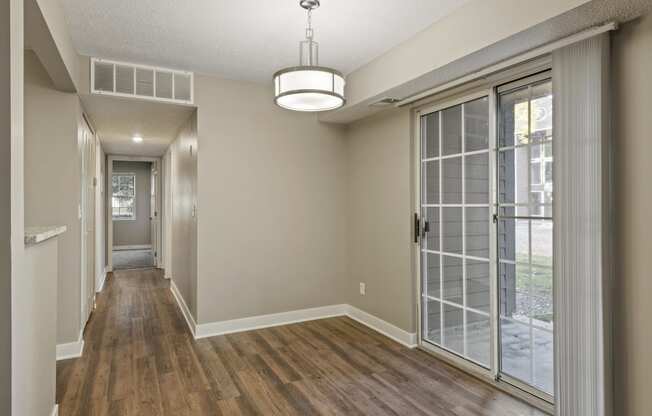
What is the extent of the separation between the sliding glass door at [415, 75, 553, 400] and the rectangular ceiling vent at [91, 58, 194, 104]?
2.29 meters

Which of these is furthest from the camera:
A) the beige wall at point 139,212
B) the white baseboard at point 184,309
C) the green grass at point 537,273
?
the beige wall at point 139,212

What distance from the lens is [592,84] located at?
2.11 m

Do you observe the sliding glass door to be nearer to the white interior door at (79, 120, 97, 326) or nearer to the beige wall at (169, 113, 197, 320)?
the beige wall at (169, 113, 197, 320)

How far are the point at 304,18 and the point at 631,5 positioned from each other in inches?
73.3

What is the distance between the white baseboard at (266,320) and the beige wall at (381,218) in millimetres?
288

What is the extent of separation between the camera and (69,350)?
3.42m

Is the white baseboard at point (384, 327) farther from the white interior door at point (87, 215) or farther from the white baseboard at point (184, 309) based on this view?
the white interior door at point (87, 215)

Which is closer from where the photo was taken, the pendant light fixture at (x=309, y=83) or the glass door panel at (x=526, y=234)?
the pendant light fixture at (x=309, y=83)

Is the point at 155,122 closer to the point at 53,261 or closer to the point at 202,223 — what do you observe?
the point at 202,223

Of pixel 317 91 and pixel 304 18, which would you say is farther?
pixel 304 18

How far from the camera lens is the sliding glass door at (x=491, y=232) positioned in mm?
2594

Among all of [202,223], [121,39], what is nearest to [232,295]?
[202,223]

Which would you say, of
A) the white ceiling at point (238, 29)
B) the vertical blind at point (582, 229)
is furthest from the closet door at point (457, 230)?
the white ceiling at point (238, 29)

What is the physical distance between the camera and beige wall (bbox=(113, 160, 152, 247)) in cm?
1108
